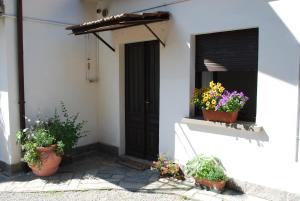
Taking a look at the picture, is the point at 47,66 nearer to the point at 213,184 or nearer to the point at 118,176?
the point at 118,176

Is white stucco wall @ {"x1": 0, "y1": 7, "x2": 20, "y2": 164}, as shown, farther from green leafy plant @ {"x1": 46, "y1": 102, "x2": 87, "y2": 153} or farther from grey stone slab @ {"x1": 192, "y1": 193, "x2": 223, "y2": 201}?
grey stone slab @ {"x1": 192, "y1": 193, "x2": 223, "y2": 201}

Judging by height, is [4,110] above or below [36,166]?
above

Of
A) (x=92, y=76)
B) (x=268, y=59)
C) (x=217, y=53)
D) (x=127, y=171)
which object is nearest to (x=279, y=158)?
(x=268, y=59)

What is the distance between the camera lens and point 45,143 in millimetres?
6156

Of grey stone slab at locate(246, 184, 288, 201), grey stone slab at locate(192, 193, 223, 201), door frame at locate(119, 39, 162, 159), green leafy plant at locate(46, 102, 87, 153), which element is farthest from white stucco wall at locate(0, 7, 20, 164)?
grey stone slab at locate(246, 184, 288, 201)

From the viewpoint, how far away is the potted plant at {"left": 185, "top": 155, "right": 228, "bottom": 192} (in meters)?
5.32

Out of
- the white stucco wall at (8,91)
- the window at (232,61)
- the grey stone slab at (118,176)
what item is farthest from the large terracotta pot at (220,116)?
the white stucco wall at (8,91)

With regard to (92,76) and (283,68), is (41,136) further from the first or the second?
(283,68)

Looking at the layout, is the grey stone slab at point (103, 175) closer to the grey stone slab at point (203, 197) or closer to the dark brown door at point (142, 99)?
the dark brown door at point (142, 99)

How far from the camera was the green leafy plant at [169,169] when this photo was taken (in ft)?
19.8

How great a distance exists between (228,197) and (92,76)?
4.32 m

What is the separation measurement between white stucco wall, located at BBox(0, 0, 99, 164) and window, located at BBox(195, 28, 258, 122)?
3.01 meters

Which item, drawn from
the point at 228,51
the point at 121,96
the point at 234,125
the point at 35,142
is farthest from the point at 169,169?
the point at 35,142

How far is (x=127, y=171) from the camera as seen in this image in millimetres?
6547
